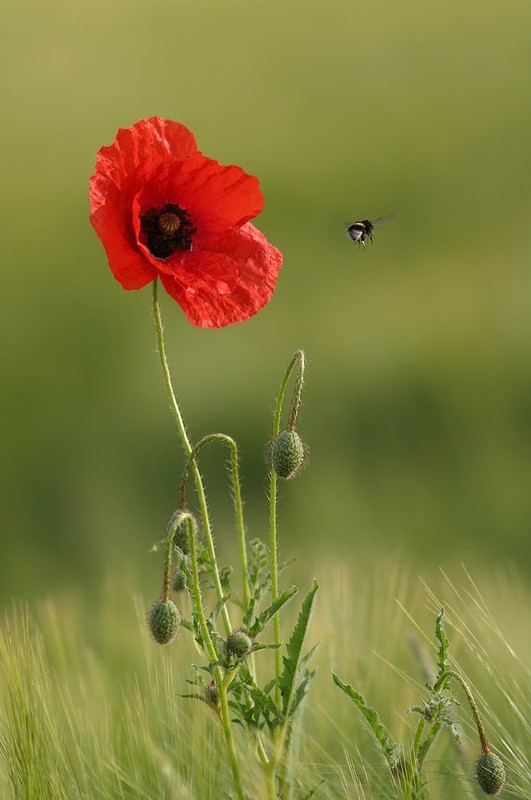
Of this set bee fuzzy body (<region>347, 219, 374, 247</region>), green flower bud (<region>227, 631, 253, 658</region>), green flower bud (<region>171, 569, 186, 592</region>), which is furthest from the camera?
bee fuzzy body (<region>347, 219, 374, 247</region>)

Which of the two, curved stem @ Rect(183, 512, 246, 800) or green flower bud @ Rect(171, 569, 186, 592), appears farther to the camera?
green flower bud @ Rect(171, 569, 186, 592)

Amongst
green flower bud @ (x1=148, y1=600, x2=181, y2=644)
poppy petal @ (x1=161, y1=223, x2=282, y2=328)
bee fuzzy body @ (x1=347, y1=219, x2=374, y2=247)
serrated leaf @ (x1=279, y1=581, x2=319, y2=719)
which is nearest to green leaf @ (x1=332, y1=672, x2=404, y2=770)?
serrated leaf @ (x1=279, y1=581, x2=319, y2=719)

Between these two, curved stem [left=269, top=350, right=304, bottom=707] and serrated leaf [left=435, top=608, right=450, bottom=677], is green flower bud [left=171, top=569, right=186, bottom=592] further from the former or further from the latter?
serrated leaf [left=435, top=608, right=450, bottom=677]

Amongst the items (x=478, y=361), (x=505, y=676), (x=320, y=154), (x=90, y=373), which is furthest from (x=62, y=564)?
(x=320, y=154)

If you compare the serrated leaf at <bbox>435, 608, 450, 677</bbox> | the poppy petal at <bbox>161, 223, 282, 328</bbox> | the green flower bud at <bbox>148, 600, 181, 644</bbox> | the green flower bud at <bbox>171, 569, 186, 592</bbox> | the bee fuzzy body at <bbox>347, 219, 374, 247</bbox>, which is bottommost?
the serrated leaf at <bbox>435, 608, 450, 677</bbox>

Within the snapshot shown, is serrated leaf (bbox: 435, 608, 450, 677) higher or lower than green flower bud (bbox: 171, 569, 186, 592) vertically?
lower

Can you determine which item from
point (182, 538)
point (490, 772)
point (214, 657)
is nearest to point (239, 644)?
point (214, 657)

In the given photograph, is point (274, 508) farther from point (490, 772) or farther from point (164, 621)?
point (490, 772)

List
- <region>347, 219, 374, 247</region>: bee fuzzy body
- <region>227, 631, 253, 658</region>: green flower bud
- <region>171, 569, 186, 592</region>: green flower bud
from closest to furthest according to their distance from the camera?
<region>227, 631, 253, 658</region>: green flower bud
<region>171, 569, 186, 592</region>: green flower bud
<region>347, 219, 374, 247</region>: bee fuzzy body
